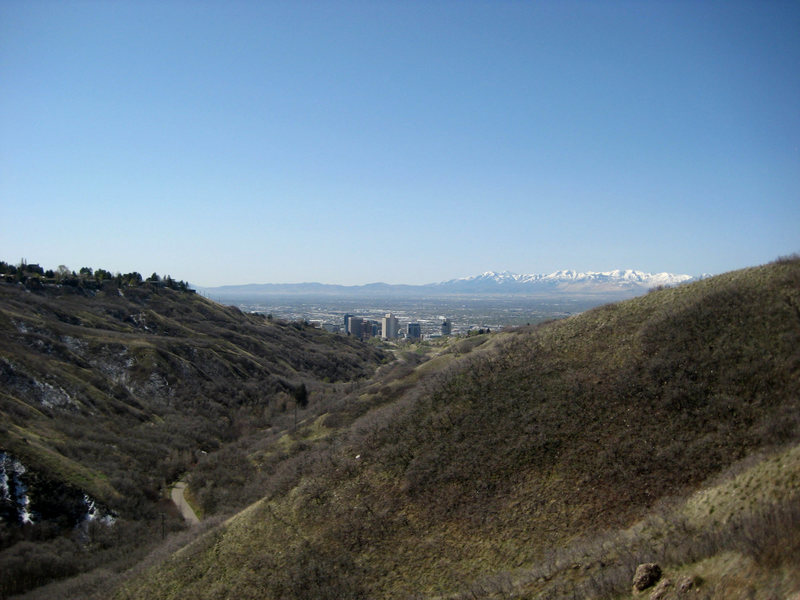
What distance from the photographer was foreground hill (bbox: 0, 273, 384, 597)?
2895 centimetres

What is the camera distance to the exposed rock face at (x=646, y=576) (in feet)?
36.1

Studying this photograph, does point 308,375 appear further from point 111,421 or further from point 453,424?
point 453,424

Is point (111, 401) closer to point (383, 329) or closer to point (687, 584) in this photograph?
point (687, 584)

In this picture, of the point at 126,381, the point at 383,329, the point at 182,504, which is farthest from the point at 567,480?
the point at 383,329

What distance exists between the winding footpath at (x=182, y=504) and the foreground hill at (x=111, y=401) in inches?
38.7

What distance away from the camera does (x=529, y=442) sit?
2205 centimetres

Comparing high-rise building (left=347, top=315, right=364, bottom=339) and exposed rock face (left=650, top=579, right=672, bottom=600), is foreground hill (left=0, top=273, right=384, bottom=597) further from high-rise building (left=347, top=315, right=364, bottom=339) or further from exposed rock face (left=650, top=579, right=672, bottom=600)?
high-rise building (left=347, top=315, right=364, bottom=339)

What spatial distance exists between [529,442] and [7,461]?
3184 cm

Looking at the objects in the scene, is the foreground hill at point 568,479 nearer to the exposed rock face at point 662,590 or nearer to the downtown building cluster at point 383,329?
the exposed rock face at point 662,590

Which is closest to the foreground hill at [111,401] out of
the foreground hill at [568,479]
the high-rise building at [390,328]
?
the foreground hill at [568,479]

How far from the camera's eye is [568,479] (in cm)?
1941

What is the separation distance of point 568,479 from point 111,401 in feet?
154

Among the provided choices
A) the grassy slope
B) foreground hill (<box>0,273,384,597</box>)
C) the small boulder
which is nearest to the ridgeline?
the small boulder

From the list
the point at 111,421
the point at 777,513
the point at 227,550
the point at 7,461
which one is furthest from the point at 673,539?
the point at 111,421
